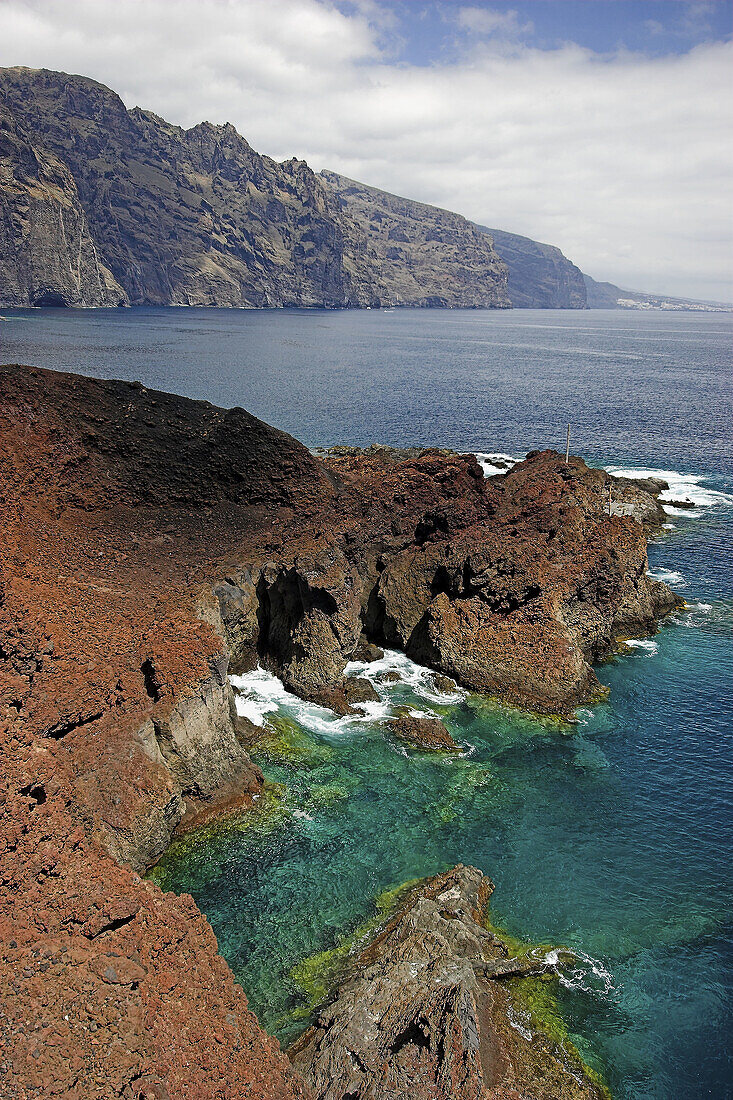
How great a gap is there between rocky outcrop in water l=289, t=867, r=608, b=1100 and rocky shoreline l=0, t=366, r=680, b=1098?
79 centimetres

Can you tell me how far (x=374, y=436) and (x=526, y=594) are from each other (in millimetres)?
48164

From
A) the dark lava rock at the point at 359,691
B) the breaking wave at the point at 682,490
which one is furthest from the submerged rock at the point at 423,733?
the breaking wave at the point at 682,490

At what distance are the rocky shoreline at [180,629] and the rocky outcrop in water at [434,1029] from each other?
791 mm

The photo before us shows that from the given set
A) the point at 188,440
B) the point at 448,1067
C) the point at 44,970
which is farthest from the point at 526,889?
the point at 188,440

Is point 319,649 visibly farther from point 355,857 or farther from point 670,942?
point 670,942

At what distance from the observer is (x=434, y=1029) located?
15.5 metres

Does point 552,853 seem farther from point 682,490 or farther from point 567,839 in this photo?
point 682,490

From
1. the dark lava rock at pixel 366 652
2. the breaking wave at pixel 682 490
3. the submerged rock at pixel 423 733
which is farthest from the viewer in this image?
the breaking wave at pixel 682 490

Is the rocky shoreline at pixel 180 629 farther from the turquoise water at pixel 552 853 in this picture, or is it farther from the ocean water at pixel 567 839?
the turquoise water at pixel 552 853

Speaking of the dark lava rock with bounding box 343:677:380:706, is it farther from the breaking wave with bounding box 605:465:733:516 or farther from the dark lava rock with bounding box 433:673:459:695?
the breaking wave with bounding box 605:465:733:516

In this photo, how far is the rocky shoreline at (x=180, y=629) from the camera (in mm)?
13984

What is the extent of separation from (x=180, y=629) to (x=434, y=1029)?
15.8 m

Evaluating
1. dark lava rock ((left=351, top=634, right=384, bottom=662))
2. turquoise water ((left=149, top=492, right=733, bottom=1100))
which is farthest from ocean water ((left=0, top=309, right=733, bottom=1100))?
dark lava rock ((left=351, top=634, right=384, bottom=662))

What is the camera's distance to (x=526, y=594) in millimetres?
36281
